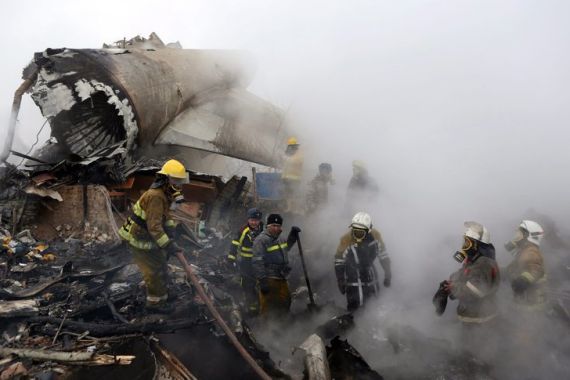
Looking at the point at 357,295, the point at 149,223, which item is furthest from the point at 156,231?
the point at 357,295

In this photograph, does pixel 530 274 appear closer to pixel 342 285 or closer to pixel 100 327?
pixel 342 285

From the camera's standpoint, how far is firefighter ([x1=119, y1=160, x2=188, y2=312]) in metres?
4.27

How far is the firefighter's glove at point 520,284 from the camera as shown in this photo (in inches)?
164

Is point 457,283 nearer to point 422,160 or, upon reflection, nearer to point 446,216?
point 446,216

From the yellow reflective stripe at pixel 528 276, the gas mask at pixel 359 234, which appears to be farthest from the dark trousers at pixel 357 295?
the yellow reflective stripe at pixel 528 276

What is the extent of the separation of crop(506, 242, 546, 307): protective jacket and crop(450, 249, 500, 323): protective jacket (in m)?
0.33

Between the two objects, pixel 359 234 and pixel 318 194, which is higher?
pixel 359 234

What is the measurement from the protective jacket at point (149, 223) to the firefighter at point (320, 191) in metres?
4.34

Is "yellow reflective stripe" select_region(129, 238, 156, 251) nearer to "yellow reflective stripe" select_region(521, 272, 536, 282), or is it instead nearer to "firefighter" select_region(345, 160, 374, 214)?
"yellow reflective stripe" select_region(521, 272, 536, 282)

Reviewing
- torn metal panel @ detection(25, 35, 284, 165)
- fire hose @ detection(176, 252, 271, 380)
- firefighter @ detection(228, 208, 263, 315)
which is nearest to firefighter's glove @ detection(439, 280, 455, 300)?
fire hose @ detection(176, 252, 271, 380)

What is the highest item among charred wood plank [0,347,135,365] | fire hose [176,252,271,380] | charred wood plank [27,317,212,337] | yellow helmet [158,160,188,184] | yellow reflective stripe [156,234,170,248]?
yellow helmet [158,160,188,184]

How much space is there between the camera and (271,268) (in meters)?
5.01

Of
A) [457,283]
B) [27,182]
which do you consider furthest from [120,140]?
[457,283]

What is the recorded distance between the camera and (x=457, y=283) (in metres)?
4.35
